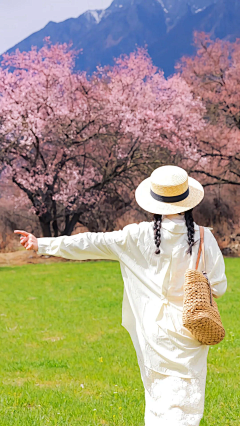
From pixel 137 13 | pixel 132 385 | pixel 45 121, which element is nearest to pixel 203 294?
pixel 132 385

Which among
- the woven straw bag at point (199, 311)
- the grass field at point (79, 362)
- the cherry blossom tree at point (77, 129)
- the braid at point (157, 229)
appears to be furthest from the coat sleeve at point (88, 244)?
the cherry blossom tree at point (77, 129)

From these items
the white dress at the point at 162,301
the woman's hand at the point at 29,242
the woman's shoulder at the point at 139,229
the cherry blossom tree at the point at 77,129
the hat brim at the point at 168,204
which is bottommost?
the white dress at the point at 162,301

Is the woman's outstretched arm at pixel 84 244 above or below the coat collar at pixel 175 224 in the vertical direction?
below

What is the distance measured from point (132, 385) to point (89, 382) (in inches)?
20.7

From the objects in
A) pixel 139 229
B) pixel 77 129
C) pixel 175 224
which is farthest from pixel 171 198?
pixel 77 129

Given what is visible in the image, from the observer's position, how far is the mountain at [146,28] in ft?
231

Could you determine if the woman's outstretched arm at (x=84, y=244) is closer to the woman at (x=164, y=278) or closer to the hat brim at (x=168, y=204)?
the woman at (x=164, y=278)

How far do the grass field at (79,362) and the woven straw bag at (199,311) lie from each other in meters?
1.74

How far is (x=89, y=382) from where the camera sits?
17.4ft

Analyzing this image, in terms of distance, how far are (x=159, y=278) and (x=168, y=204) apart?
0.47 m

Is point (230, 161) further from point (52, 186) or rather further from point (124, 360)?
point (124, 360)

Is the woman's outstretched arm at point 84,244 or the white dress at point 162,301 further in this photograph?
the woman's outstretched arm at point 84,244

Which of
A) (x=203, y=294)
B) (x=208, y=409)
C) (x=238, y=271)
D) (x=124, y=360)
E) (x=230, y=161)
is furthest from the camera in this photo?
(x=230, y=161)

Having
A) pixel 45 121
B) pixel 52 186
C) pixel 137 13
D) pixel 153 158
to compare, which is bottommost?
pixel 52 186
